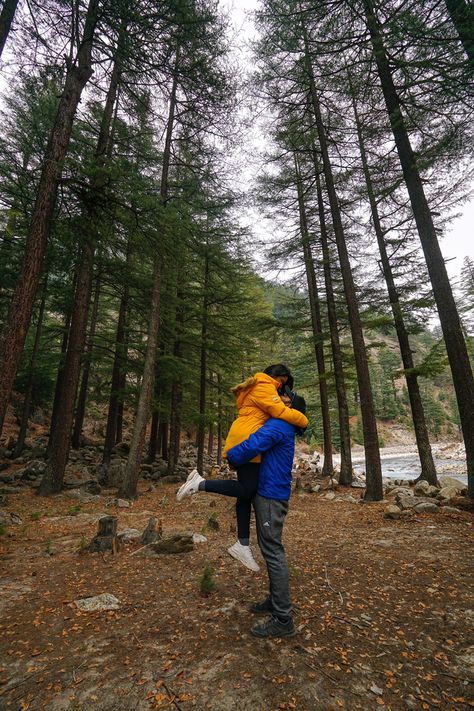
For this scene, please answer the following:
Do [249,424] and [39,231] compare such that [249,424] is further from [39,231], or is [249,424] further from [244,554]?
[39,231]

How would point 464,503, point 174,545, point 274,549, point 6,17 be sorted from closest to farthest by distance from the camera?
point 274,549 < point 174,545 < point 6,17 < point 464,503

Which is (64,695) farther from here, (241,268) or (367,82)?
(241,268)

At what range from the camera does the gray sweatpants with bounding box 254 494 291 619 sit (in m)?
2.60

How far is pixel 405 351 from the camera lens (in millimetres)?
11656

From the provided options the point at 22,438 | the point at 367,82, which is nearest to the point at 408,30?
the point at 367,82

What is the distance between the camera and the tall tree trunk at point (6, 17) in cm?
547

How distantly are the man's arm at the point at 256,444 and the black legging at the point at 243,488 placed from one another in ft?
0.47

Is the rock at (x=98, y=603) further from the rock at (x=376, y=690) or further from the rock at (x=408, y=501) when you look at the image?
the rock at (x=408, y=501)

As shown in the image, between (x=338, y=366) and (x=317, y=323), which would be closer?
(x=338, y=366)

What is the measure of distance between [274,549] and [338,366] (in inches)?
394

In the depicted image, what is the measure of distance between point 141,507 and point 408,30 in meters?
11.0

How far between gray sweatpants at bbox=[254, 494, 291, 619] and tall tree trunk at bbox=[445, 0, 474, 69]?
7.15 m

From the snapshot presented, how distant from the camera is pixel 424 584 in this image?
138 inches

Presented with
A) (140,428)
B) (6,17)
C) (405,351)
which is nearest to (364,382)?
(405,351)
